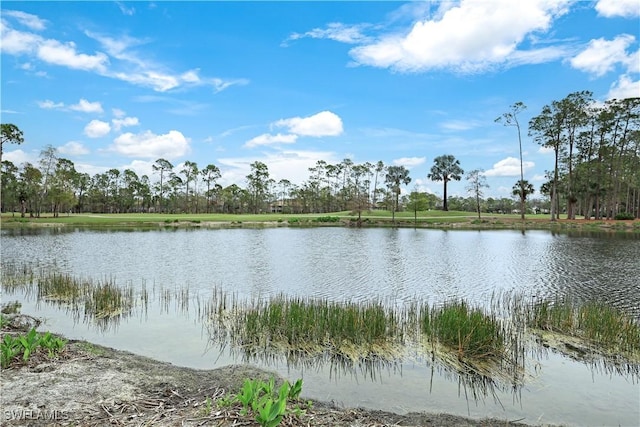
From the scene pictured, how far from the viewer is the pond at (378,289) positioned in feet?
23.5

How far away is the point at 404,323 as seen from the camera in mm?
10688

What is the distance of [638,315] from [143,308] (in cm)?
1620

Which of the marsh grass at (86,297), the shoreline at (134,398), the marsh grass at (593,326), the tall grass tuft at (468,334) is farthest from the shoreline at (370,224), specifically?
the shoreline at (134,398)

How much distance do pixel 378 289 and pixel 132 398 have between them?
1200cm

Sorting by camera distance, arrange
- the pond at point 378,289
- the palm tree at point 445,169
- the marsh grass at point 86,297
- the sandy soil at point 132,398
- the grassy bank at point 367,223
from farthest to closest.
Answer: the palm tree at point 445,169
the grassy bank at point 367,223
the marsh grass at point 86,297
the pond at point 378,289
the sandy soil at point 132,398

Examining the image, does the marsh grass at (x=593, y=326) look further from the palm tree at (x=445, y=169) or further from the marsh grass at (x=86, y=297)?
the palm tree at (x=445, y=169)

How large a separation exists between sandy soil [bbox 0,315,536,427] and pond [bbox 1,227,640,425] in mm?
1058

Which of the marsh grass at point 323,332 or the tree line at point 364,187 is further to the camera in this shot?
the tree line at point 364,187

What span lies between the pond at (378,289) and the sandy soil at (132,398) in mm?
1058

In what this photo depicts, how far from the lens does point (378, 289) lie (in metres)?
16.6

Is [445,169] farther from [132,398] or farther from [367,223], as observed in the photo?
[132,398]

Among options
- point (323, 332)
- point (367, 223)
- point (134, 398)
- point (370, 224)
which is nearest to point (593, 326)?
point (323, 332)

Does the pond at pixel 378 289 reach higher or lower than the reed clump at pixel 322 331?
lower

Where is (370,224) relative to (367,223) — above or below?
below
